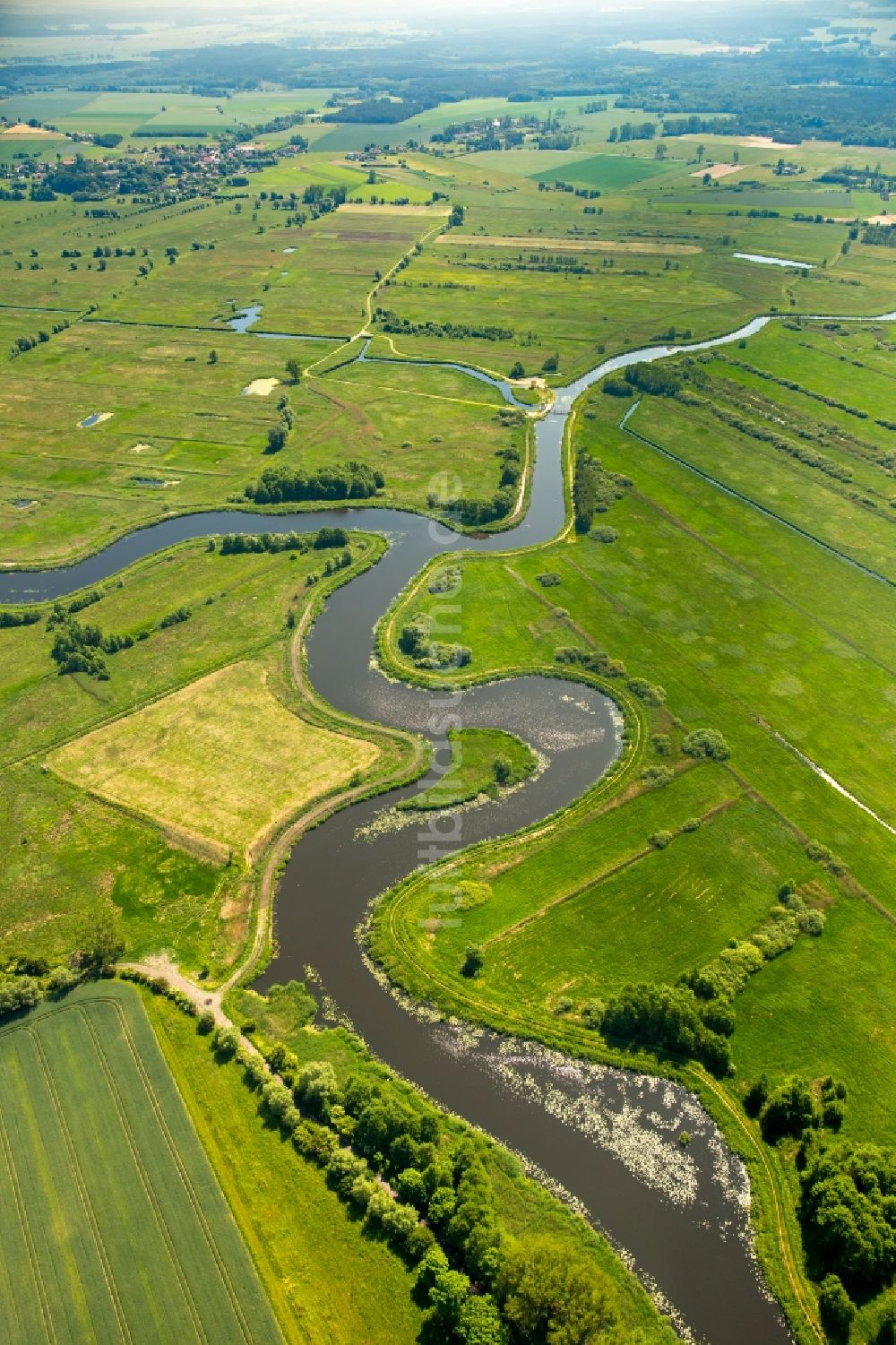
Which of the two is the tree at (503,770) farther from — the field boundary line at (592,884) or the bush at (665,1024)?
the bush at (665,1024)

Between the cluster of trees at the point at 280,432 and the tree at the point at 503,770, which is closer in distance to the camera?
the tree at the point at 503,770

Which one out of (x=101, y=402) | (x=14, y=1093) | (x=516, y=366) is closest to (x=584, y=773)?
(x=14, y=1093)

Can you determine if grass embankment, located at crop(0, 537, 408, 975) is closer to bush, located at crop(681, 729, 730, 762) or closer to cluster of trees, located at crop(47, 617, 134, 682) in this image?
cluster of trees, located at crop(47, 617, 134, 682)

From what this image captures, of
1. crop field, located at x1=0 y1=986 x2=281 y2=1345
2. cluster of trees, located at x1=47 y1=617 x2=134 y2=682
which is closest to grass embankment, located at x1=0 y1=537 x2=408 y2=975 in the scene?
cluster of trees, located at x1=47 y1=617 x2=134 y2=682

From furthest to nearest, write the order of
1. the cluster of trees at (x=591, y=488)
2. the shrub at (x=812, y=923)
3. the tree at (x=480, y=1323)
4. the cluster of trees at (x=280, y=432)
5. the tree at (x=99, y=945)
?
the cluster of trees at (x=280, y=432) → the cluster of trees at (x=591, y=488) → the shrub at (x=812, y=923) → the tree at (x=99, y=945) → the tree at (x=480, y=1323)

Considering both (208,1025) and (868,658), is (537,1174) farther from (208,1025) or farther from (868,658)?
(868,658)

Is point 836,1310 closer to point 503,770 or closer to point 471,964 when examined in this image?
point 471,964

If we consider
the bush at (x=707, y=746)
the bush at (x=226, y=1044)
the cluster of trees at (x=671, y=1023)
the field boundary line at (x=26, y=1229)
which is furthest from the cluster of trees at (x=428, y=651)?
the field boundary line at (x=26, y=1229)
